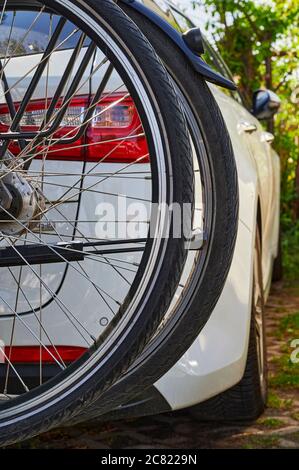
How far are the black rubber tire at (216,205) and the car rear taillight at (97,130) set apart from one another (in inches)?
7.2

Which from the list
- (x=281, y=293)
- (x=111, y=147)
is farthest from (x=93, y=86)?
(x=281, y=293)

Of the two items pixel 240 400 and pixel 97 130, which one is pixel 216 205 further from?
pixel 240 400

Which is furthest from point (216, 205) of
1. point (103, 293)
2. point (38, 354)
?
point (38, 354)

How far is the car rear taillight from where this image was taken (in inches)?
95.8

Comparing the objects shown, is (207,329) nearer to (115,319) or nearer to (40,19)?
(115,319)

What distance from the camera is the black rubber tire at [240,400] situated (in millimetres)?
2930

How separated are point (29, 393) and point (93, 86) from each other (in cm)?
89

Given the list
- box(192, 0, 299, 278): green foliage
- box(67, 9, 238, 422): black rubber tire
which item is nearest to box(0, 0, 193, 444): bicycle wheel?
box(67, 9, 238, 422): black rubber tire

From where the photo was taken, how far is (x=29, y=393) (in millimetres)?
2150

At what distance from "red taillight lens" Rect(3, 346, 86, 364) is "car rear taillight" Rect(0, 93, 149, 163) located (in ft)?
1.78
